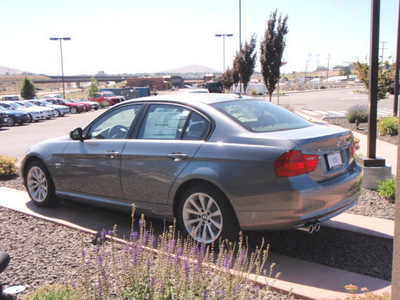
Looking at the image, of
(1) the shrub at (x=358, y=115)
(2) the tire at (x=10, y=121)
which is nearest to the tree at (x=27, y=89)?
(2) the tire at (x=10, y=121)

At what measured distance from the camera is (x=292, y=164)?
388 cm

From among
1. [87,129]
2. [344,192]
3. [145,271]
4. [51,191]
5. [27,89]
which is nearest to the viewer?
[145,271]

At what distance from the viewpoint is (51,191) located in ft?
20.3

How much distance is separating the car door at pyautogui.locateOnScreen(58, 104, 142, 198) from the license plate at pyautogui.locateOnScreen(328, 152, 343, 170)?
2.41 meters

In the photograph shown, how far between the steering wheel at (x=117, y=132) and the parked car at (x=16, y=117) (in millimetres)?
22586

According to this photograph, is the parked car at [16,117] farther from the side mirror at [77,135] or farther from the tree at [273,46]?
the side mirror at [77,135]

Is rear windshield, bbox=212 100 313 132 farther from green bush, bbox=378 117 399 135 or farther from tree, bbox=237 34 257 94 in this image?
tree, bbox=237 34 257 94

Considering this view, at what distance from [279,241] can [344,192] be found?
3.15 ft

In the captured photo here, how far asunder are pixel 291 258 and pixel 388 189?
8.12ft

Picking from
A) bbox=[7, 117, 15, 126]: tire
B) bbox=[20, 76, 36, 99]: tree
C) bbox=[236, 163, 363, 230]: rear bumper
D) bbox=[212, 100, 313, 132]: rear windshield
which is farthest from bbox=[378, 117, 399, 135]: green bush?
bbox=[20, 76, 36, 99]: tree

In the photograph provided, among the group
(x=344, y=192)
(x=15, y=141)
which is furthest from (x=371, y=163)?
(x=15, y=141)

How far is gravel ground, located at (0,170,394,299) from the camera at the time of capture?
3967 millimetres

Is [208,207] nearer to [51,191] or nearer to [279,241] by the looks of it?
[279,241]

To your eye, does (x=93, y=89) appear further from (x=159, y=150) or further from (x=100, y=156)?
(x=159, y=150)
